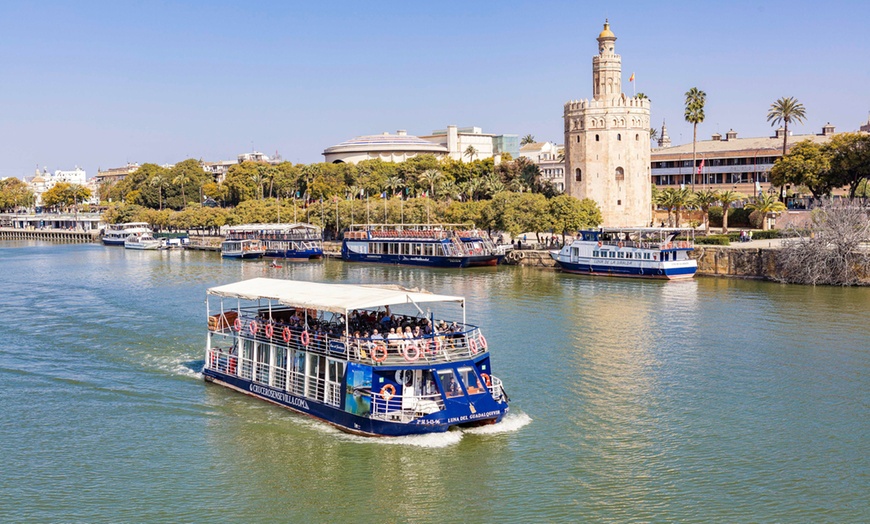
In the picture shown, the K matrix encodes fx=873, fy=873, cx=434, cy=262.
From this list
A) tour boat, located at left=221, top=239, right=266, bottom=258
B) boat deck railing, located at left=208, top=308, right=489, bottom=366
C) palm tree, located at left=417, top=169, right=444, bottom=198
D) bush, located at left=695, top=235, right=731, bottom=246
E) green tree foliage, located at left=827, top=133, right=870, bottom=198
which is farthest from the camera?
palm tree, located at left=417, top=169, right=444, bottom=198

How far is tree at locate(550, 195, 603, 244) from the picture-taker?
313 feet

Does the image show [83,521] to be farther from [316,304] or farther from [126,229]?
[126,229]

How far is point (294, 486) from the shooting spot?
25734mm

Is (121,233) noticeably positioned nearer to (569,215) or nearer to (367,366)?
(569,215)

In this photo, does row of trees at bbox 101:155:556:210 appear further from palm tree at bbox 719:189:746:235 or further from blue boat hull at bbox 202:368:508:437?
blue boat hull at bbox 202:368:508:437

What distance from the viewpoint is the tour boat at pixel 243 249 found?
111188 millimetres

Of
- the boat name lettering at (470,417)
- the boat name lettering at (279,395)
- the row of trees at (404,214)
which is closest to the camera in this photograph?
the boat name lettering at (470,417)

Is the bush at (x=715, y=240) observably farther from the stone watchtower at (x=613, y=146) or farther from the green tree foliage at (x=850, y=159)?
the stone watchtower at (x=613, y=146)

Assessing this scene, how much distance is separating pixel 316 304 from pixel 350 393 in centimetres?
385

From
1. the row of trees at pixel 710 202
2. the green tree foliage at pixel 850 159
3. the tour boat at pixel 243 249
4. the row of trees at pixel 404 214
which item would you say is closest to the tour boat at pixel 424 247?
the row of trees at pixel 404 214

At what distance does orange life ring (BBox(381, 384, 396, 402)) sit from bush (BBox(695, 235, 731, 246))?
62.7m

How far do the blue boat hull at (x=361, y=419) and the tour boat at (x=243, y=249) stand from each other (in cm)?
7954

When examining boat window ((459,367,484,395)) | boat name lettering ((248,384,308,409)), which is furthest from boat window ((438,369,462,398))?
boat name lettering ((248,384,308,409))

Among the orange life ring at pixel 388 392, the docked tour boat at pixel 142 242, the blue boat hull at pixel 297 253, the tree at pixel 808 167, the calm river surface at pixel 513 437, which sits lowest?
the calm river surface at pixel 513 437
